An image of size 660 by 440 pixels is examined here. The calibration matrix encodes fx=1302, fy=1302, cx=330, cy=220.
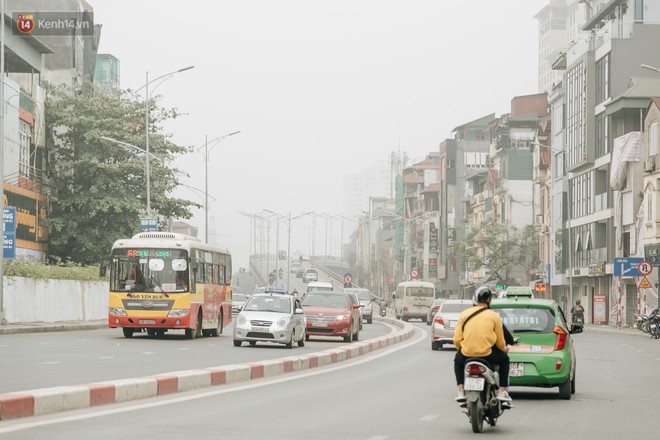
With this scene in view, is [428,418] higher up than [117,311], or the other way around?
[117,311]

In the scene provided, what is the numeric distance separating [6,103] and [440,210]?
10120cm

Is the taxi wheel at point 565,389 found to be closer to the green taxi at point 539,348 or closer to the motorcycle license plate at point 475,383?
the green taxi at point 539,348

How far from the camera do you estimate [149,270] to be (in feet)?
126

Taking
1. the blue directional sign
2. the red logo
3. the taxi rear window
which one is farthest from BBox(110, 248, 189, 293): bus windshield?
the red logo

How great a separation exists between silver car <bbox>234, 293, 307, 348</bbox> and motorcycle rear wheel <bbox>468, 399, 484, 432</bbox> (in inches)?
792

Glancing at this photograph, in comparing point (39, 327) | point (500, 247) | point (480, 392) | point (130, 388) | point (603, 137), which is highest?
point (603, 137)

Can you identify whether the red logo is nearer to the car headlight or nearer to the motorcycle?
the car headlight

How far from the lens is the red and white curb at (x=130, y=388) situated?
567 inches

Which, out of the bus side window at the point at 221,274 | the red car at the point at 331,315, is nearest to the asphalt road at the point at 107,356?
the red car at the point at 331,315

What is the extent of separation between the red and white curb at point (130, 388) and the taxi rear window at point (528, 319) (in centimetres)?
468

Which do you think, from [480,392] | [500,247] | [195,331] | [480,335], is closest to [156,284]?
[195,331]

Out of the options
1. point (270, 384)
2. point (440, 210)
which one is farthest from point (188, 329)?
point (440, 210)

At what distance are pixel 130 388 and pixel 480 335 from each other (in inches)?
216

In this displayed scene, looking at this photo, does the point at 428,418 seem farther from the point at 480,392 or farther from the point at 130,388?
the point at 130,388
